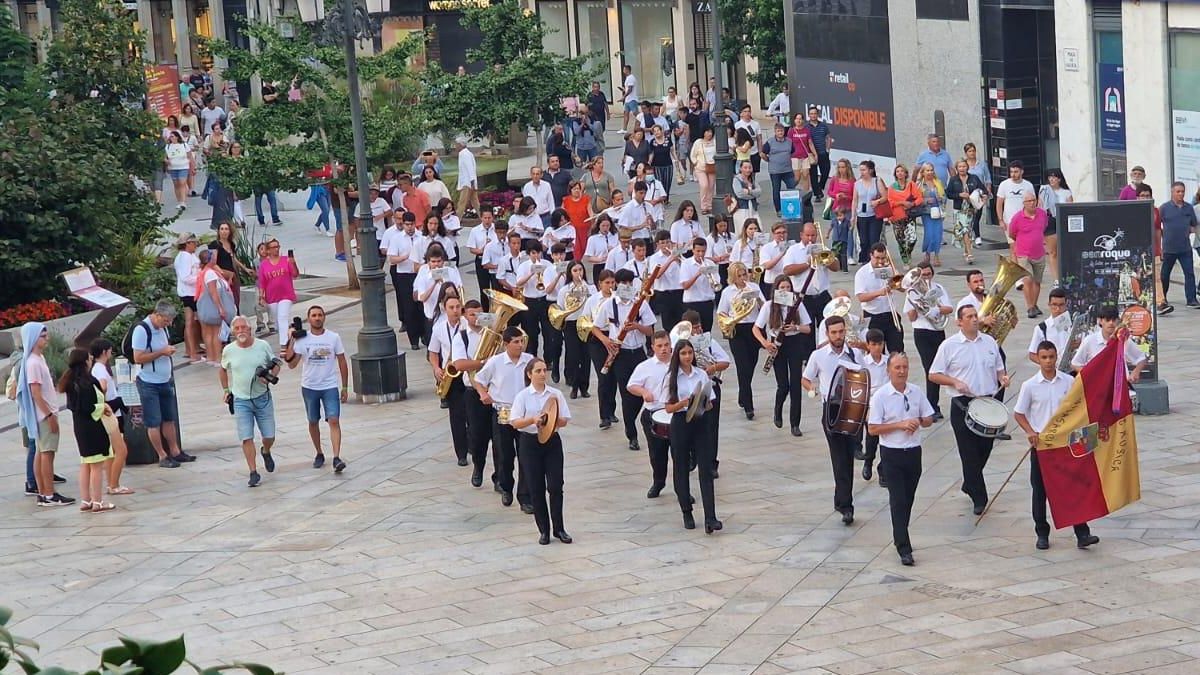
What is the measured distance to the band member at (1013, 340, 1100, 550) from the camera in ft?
40.3

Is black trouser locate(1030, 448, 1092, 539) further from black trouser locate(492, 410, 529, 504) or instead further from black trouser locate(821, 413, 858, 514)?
black trouser locate(492, 410, 529, 504)

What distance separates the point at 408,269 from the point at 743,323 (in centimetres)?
568

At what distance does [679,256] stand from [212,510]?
19.0 ft

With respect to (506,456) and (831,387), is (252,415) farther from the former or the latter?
(831,387)

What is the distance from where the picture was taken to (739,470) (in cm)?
1496

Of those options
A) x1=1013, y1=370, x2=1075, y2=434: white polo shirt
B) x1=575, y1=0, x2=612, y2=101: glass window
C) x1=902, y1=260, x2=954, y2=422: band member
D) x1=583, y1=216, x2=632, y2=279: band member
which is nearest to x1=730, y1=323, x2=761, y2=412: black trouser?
x1=902, y1=260, x2=954, y2=422: band member

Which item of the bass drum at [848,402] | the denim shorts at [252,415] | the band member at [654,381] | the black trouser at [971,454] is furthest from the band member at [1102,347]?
the denim shorts at [252,415]

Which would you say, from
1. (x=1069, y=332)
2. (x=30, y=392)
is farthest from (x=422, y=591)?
(x=1069, y=332)

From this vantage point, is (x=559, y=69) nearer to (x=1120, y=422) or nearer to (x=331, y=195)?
(x=331, y=195)

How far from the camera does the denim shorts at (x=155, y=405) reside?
1623cm

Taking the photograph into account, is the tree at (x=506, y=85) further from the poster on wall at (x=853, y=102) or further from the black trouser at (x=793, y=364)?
the black trouser at (x=793, y=364)

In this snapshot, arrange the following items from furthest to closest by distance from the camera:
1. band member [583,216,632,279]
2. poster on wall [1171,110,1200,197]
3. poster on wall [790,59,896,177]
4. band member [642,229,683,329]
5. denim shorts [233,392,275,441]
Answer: poster on wall [790,59,896,177] → poster on wall [1171,110,1200,197] → band member [583,216,632,279] → band member [642,229,683,329] → denim shorts [233,392,275,441]

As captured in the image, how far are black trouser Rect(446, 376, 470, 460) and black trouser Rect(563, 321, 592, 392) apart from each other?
234 cm

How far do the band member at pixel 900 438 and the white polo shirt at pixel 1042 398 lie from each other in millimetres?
794
